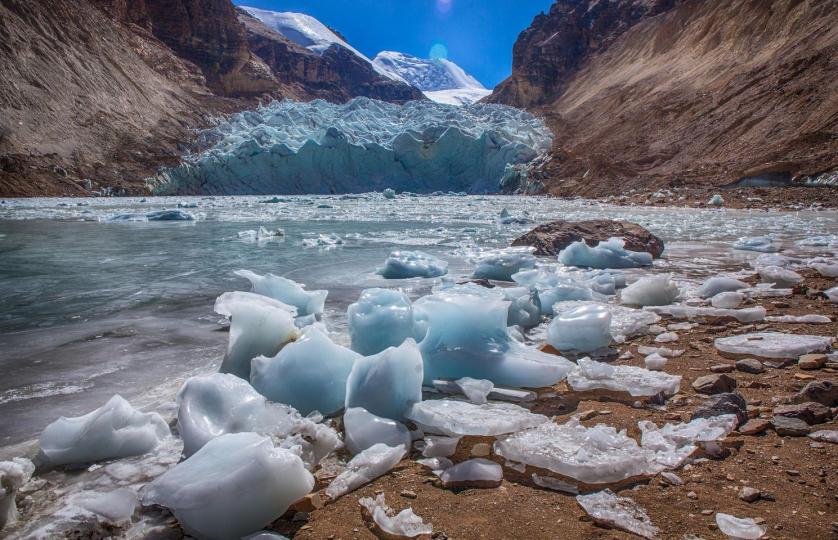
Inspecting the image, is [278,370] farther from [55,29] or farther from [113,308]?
[55,29]

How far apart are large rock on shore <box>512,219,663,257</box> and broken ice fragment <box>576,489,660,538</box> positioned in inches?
154

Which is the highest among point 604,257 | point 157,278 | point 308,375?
point 604,257

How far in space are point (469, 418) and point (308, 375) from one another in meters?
0.51

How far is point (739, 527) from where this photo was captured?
90 cm

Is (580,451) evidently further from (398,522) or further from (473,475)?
(398,522)

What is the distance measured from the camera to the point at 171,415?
1444 millimetres

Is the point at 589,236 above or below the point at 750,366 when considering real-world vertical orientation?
above

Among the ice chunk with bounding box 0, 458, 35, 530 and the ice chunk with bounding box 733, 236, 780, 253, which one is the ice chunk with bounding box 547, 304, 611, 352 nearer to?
the ice chunk with bounding box 0, 458, 35, 530

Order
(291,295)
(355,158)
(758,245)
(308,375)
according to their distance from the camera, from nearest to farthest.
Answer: (308,375), (291,295), (758,245), (355,158)

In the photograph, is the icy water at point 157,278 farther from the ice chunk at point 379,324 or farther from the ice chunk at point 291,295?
the ice chunk at point 379,324

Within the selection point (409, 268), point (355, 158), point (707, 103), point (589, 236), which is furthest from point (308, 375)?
point (355, 158)

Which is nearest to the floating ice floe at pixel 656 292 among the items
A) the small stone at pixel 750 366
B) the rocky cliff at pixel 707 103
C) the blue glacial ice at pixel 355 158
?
the small stone at pixel 750 366

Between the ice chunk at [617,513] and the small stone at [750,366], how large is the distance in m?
0.91

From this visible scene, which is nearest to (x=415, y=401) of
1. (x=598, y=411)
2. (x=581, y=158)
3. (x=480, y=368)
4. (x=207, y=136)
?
(x=480, y=368)
